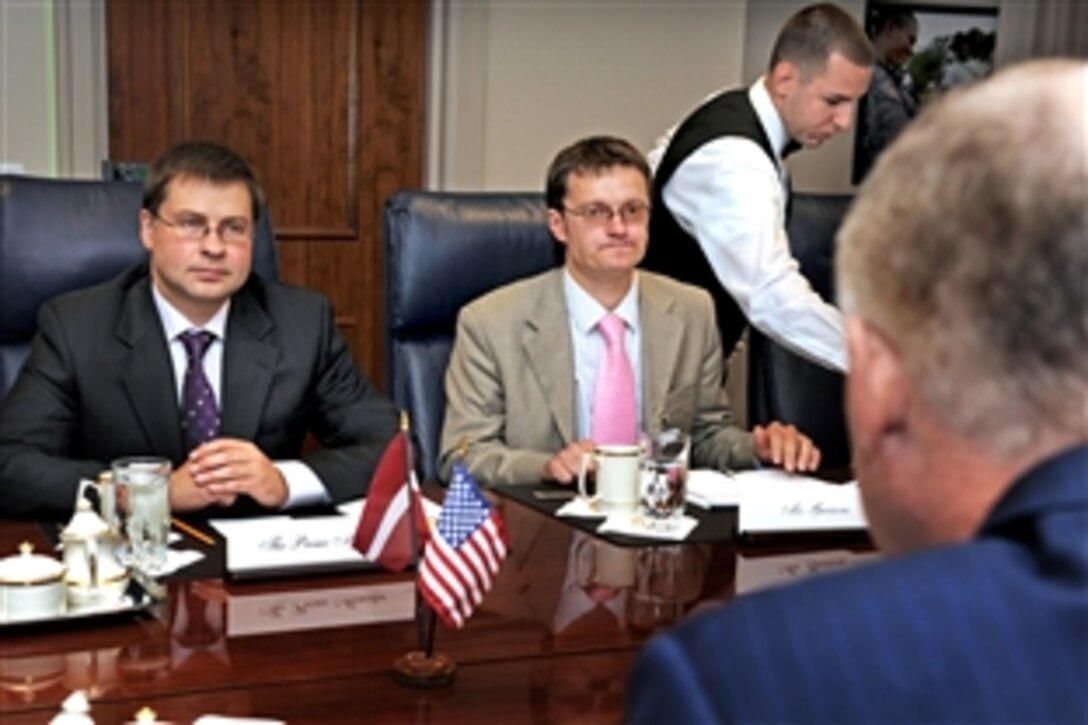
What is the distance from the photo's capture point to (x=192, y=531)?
200 centimetres

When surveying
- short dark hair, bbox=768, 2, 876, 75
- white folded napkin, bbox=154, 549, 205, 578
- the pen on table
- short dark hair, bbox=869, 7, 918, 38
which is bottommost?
the pen on table

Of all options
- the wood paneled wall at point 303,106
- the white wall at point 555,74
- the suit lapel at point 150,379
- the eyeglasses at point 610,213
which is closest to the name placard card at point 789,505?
the eyeglasses at point 610,213

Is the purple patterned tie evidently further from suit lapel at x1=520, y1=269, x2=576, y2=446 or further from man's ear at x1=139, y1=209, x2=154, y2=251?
suit lapel at x1=520, y1=269, x2=576, y2=446

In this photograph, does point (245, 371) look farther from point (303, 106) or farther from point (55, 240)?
point (303, 106)

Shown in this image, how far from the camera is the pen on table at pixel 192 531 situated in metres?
1.96

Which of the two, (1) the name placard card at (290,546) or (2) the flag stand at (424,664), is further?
(1) the name placard card at (290,546)

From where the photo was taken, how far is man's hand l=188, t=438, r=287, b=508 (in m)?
2.07

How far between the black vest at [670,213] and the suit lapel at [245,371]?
103 cm

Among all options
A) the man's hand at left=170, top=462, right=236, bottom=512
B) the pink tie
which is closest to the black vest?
the pink tie

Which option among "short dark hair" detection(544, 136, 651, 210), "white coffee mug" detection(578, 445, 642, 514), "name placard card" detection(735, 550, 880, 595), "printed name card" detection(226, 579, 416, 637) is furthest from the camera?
"short dark hair" detection(544, 136, 651, 210)

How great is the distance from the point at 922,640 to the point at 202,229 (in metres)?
2.06

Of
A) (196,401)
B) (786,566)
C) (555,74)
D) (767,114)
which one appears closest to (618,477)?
(786,566)

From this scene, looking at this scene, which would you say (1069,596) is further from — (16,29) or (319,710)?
(16,29)

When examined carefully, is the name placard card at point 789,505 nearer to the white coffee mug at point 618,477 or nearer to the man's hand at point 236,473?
the white coffee mug at point 618,477
